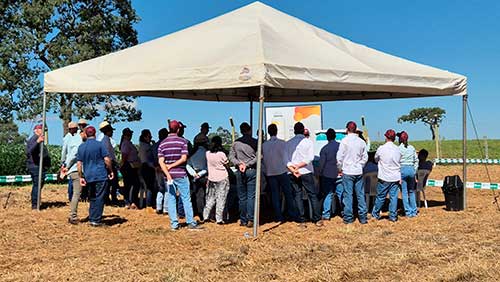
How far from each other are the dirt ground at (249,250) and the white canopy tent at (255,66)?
3.30ft

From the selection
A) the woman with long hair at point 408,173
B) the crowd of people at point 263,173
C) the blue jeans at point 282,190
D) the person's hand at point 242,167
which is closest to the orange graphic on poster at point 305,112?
the crowd of people at point 263,173

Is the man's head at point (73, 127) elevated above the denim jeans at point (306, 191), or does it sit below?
above

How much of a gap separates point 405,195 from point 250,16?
4.28m

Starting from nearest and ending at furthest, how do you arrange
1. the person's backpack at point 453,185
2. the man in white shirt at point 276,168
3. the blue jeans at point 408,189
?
the man in white shirt at point 276,168, the blue jeans at point 408,189, the person's backpack at point 453,185

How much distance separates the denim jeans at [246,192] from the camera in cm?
788

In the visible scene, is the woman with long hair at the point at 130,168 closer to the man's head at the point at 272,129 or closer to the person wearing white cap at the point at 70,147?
the person wearing white cap at the point at 70,147

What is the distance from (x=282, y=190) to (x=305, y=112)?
10.2m

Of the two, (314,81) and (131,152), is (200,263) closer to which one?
(314,81)

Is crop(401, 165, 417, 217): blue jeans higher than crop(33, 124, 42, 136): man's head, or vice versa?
crop(33, 124, 42, 136): man's head

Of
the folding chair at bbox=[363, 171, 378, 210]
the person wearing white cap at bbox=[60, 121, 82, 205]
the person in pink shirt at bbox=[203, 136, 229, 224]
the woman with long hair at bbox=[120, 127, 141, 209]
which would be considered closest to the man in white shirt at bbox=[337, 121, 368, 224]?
the folding chair at bbox=[363, 171, 378, 210]

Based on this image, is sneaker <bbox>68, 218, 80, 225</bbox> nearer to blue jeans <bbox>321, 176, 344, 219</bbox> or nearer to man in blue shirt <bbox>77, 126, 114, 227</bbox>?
man in blue shirt <bbox>77, 126, 114, 227</bbox>

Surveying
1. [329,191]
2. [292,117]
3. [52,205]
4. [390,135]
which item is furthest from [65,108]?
[390,135]

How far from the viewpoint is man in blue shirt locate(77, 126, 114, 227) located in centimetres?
785

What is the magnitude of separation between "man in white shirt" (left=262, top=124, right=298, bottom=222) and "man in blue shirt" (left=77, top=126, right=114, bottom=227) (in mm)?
2513
